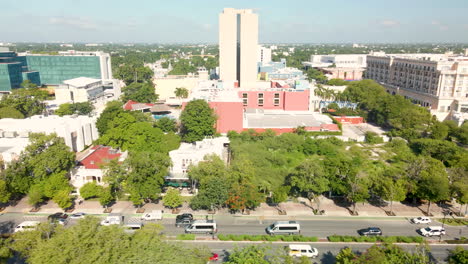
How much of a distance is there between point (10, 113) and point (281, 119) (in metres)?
46.7

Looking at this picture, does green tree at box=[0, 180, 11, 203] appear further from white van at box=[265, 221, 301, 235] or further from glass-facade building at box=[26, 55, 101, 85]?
glass-facade building at box=[26, 55, 101, 85]

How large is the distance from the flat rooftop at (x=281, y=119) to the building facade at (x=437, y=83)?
27937 mm

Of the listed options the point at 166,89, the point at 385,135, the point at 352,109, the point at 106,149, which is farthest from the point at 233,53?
the point at 106,149

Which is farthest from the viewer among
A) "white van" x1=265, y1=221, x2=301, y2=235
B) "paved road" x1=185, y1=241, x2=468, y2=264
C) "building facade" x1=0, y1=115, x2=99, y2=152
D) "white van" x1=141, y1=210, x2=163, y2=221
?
"building facade" x1=0, y1=115, x2=99, y2=152

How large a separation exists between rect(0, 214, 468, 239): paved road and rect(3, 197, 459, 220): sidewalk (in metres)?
0.86

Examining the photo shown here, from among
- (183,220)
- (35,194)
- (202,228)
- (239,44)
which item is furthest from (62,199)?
(239,44)

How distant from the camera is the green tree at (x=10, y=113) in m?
56.0

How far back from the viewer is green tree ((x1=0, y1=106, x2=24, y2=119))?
55969 millimetres

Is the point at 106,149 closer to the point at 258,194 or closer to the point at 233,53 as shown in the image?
the point at 258,194

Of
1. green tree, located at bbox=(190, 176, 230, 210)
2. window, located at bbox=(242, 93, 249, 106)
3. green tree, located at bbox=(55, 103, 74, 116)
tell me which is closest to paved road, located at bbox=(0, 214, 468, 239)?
green tree, located at bbox=(190, 176, 230, 210)

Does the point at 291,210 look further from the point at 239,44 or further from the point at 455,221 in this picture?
the point at 239,44

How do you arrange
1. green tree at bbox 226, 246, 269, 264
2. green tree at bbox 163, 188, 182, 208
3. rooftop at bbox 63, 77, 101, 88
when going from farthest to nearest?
rooftop at bbox 63, 77, 101, 88 → green tree at bbox 163, 188, 182, 208 → green tree at bbox 226, 246, 269, 264

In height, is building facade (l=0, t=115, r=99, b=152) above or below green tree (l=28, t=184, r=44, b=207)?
above

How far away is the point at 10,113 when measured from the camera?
56.5 m
